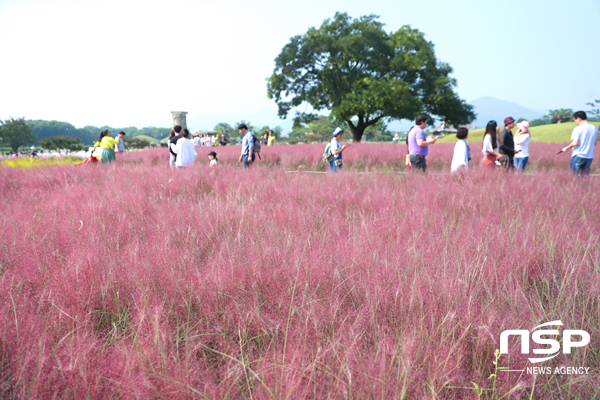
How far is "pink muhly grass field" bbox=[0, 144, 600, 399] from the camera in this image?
1098mm

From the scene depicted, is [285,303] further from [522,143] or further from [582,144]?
[522,143]

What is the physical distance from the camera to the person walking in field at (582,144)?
5.71 metres

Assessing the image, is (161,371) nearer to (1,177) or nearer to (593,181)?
(593,181)

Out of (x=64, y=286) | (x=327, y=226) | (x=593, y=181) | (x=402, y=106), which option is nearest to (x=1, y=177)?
(x=64, y=286)

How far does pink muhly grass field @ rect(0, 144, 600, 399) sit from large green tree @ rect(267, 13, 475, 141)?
1899 centimetres

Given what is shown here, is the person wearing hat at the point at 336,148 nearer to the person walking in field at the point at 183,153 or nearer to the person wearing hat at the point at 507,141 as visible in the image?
the person walking in field at the point at 183,153

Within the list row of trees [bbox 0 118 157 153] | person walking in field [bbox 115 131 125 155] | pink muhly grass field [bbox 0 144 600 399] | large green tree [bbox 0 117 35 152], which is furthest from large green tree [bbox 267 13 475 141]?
large green tree [bbox 0 117 35 152]

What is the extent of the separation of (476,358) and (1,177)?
279 inches

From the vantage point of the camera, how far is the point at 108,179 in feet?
16.5

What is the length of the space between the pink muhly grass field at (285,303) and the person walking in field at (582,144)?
3790 millimetres

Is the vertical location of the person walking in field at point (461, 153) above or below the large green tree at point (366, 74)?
below

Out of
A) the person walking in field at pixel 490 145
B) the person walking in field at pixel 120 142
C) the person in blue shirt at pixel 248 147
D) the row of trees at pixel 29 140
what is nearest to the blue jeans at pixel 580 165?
the person walking in field at pixel 490 145

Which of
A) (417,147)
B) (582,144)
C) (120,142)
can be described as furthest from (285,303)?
(120,142)

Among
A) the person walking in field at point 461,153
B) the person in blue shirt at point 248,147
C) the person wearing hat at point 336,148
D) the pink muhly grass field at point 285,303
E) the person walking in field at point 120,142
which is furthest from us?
the person walking in field at point 120,142
